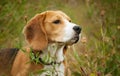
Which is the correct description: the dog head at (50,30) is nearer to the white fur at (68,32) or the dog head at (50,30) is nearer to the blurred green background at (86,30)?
the white fur at (68,32)

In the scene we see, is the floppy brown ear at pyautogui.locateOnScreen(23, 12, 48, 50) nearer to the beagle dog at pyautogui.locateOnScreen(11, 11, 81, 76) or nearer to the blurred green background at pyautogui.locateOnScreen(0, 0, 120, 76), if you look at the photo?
the beagle dog at pyautogui.locateOnScreen(11, 11, 81, 76)

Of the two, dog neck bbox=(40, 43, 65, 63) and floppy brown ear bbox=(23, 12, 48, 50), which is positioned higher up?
floppy brown ear bbox=(23, 12, 48, 50)

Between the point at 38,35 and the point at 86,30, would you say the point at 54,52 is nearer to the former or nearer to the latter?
the point at 38,35

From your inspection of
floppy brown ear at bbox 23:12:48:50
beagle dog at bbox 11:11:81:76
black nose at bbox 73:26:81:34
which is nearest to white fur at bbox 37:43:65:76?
beagle dog at bbox 11:11:81:76

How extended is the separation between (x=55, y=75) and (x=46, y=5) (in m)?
2.71

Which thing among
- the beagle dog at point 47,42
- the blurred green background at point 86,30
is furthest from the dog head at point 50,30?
the blurred green background at point 86,30

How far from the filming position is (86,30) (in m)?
8.57

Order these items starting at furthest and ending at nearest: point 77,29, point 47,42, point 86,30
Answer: point 86,30
point 47,42
point 77,29

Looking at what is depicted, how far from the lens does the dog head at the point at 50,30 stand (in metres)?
5.54

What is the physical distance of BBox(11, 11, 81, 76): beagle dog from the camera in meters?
5.55

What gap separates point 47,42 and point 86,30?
300cm

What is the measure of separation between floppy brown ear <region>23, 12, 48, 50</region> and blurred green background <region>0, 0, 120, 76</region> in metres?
0.11

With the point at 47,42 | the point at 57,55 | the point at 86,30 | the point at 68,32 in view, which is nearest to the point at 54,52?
the point at 57,55

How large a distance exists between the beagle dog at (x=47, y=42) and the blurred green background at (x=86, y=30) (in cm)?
13
